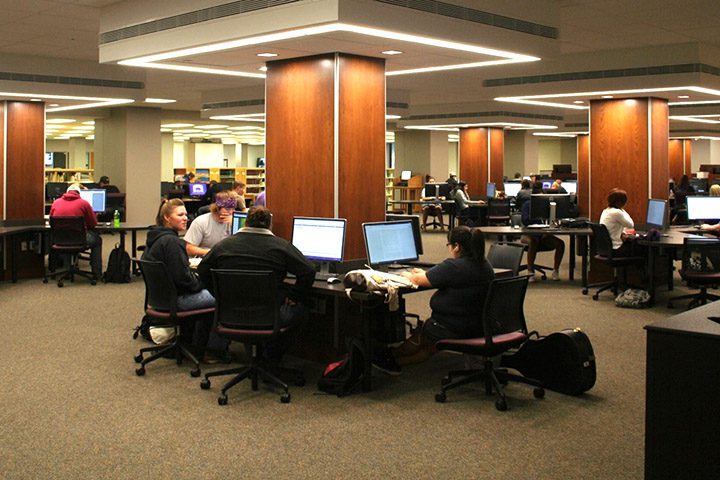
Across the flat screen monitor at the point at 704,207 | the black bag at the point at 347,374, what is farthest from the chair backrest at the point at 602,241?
the black bag at the point at 347,374

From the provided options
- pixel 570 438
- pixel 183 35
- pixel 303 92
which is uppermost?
pixel 183 35

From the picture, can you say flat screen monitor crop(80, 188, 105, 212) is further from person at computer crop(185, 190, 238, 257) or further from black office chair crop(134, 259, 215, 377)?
black office chair crop(134, 259, 215, 377)

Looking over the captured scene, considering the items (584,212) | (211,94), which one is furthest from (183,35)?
(584,212)

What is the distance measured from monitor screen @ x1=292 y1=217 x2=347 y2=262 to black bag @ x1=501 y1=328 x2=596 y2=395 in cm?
165

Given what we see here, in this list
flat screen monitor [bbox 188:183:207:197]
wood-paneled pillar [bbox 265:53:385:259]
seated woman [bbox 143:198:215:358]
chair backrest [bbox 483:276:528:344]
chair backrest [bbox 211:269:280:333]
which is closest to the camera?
chair backrest [bbox 483:276:528:344]

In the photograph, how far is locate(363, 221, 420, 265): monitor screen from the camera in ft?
21.2

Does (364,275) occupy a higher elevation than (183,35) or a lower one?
lower

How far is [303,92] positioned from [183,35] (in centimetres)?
111

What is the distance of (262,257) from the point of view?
219 inches

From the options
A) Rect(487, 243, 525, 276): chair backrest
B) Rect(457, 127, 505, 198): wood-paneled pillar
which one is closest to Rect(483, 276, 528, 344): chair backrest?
Rect(487, 243, 525, 276): chair backrest

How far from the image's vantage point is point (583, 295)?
10023 mm

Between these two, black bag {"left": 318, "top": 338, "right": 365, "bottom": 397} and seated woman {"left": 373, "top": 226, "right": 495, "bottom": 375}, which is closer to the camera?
seated woman {"left": 373, "top": 226, "right": 495, "bottom": 375}

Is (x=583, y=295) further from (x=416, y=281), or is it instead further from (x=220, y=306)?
(x=220, y=306)

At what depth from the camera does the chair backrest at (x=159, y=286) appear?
604 centimetres
